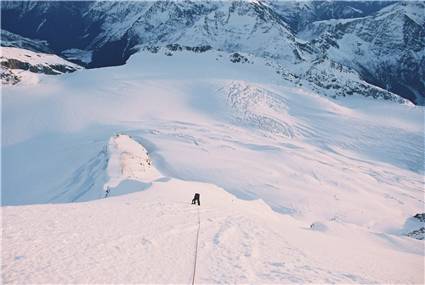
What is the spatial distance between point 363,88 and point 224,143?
59187mm

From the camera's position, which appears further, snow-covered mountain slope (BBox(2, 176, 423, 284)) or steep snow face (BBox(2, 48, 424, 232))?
steep snow face (BBox(2, 48, 424, 232))

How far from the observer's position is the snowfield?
10.9 meters

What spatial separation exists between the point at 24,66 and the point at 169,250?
102774mm

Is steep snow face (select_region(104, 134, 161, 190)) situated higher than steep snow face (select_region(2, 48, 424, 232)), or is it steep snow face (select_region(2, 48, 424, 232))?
steep snow face (select_region(104, 134, 161, 190))

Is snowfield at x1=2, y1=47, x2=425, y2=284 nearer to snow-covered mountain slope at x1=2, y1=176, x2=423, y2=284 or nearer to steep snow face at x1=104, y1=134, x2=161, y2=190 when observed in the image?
snow-covered mountain slope at x1=2, y1=176, x2=423, y2=284

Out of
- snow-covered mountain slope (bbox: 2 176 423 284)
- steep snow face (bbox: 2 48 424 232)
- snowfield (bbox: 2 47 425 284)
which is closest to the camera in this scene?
snow-covered mountain slope (bbox: 2 176 423 284)

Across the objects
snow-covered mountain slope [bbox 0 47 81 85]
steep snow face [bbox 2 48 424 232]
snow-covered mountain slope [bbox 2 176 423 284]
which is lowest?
snow-covered mountain slope [bbox 0 47 81 85]

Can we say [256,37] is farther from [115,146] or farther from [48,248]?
[48,248]

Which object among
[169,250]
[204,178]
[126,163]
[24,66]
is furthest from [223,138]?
[24,66]

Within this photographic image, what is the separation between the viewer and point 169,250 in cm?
1130

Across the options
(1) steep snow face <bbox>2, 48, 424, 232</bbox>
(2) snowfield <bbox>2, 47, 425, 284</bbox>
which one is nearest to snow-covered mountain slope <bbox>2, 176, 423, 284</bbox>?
(2) snowfield <bbox>2, 47, 425, 284</bbox>

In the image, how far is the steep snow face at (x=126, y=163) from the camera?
25.1m

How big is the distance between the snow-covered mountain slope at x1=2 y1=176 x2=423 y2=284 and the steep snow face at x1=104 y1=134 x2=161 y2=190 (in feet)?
26.7

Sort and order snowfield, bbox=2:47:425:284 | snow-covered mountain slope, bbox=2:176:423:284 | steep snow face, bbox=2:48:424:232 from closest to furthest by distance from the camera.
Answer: snow-covered mountain slope, bbox=2:176:423:284 < snowfield, bbox=2:47:425:284 < steep snow face, bbox=2:48:424:232
